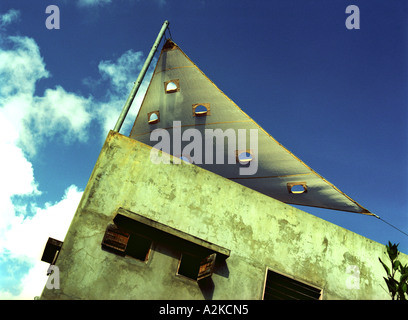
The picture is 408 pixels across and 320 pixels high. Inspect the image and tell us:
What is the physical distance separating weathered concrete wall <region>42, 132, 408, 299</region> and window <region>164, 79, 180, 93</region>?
5.85m

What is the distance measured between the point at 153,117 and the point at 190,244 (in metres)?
7.68

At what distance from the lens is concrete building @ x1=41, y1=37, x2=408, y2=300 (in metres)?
6.30

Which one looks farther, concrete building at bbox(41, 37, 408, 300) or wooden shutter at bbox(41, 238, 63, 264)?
wooden shutter at bbox(41, 238, 63, 264)

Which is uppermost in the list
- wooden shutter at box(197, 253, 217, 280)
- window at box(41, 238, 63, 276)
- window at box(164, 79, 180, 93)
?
window at box(164, 79, 180, 93)

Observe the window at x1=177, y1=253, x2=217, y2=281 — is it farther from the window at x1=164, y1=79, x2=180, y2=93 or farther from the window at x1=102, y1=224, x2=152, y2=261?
the window at x1=164, y1=79, x2=180, y2=93

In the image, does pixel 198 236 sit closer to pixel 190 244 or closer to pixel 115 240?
pixel 190 244

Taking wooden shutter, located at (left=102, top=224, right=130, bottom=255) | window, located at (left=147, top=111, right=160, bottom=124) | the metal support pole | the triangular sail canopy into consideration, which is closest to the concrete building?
wooden shutter, located at (left=102, top=224, right=130, bottom=255)

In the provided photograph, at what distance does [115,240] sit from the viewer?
6457 mm

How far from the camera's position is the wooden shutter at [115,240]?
640cm

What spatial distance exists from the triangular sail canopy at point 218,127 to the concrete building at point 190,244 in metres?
2.92

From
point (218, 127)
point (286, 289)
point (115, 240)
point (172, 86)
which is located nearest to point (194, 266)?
point (115, 240)

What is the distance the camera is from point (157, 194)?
23.9 feet
